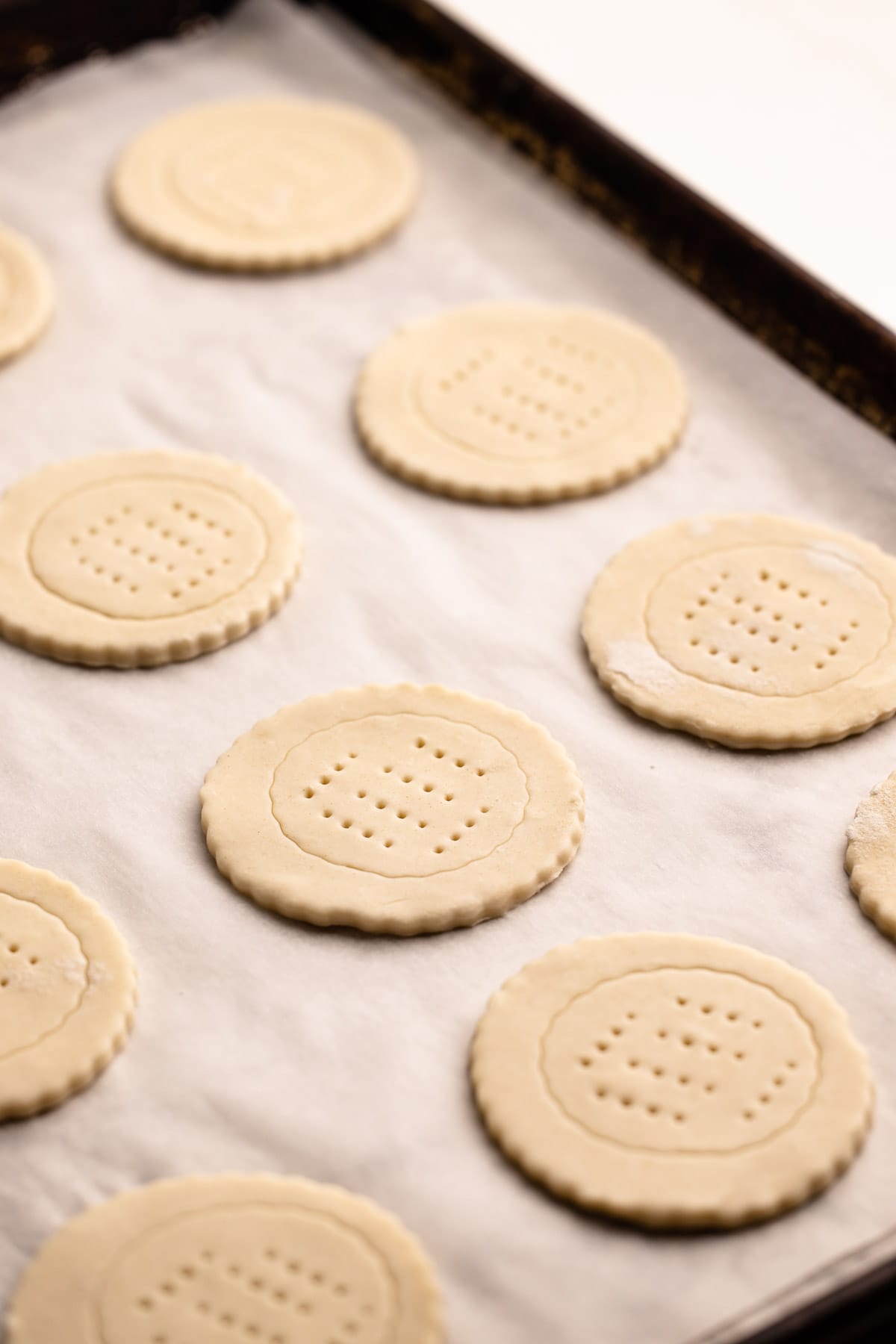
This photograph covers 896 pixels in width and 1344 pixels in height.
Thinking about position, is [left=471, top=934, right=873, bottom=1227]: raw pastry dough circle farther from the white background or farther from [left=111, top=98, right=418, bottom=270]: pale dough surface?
[left=111, top=98, right=418, bottom=270]: pale dough surface

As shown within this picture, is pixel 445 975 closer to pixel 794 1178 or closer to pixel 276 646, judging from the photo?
pixel 794 1178

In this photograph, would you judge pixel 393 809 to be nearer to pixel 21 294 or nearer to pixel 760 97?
pixel 21 294

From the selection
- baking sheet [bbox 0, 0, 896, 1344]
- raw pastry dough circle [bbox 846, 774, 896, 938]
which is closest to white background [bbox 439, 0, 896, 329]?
baking sheet [bbox 0, 0, 896, 1344]

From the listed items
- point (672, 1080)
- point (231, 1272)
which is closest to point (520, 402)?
point (672, 1080)

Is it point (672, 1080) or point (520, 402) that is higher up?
point (520, 402)

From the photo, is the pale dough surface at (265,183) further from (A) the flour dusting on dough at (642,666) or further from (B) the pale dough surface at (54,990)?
(B) the pale dough surface at (54,990)
